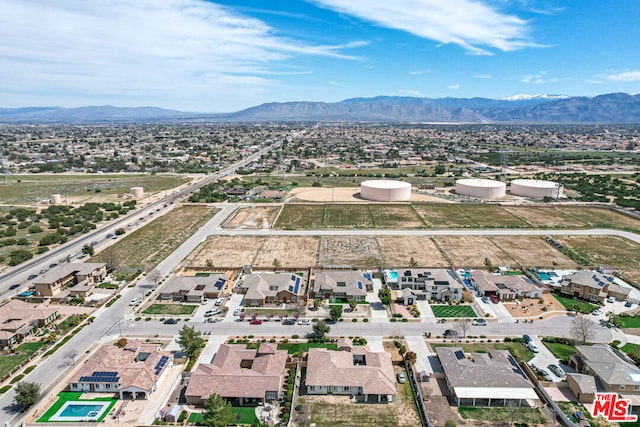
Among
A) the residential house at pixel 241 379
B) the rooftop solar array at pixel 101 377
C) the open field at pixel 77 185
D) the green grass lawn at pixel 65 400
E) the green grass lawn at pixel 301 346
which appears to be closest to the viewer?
the green grass lawn at pixel 65 400

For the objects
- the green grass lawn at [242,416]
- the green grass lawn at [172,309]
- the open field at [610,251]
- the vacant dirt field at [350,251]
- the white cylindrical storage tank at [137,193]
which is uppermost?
the white cylindrical storage tank at [137,193]

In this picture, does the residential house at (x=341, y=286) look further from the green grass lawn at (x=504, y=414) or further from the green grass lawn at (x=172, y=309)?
the green grass lawn at (x=504, y=414)

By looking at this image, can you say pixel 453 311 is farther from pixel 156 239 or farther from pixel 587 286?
pixel 156 239

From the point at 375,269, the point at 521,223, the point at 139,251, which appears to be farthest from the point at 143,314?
the point at 521,223

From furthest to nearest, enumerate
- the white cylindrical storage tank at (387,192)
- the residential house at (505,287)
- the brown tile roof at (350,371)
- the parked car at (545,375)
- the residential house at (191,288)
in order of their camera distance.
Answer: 1. the white cylindrical storage tank at (387,192)
2. the residential house at (505,287)
3. the residential house at (191,288)
4. the parked car at (545,375)
5. the brown tile roof at (350,371)

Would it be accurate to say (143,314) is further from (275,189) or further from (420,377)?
(275,189)

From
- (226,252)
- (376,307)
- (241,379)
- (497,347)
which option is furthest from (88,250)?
(497,347)

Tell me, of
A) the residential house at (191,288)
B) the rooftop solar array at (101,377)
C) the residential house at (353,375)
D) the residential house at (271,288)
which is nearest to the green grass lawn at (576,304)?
the residential house at (353,375)
